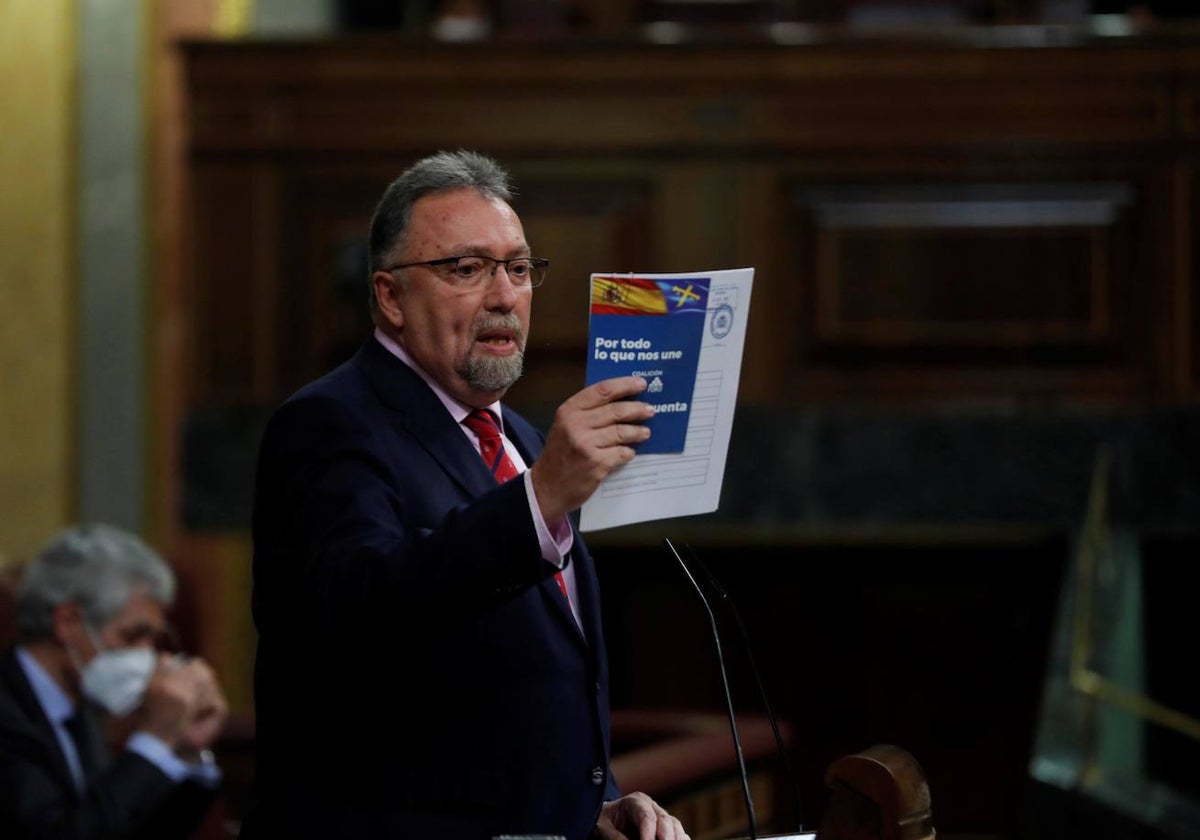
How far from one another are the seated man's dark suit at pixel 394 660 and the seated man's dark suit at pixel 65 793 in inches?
55.8

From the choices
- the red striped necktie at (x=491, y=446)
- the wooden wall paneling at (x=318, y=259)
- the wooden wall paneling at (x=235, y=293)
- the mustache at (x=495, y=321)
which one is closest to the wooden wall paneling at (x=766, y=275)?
the wooden wall paneling at (x=318, y=259)

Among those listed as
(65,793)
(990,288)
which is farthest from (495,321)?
(990,288)

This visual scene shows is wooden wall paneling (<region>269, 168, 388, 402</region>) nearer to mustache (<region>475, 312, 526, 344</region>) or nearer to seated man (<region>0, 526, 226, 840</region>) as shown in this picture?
seated man (<region>0, 526, 226, 840</region>)

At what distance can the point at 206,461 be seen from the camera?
5.90 meters

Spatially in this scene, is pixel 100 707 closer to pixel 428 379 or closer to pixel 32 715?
pixel 32 715

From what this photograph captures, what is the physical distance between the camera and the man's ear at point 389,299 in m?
2.16

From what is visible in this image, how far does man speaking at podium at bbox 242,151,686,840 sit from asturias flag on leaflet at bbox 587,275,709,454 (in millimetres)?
34

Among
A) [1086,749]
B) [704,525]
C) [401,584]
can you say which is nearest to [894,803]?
[401,584]

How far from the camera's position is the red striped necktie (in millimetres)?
2182

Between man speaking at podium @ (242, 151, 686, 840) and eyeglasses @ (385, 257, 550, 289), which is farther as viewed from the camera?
eyeglasses @ (385, 257, 550, 289)

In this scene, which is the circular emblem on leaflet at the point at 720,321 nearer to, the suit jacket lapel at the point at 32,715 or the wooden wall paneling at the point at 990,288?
the suit jacket lapel at the point at 32,715

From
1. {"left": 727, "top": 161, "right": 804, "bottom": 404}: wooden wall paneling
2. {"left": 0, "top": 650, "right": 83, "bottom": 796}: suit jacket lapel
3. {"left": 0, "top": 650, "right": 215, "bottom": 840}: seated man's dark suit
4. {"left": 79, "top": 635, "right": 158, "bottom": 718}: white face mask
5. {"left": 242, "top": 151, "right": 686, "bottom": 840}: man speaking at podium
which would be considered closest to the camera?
{"left": 242, "top": 151, "right": 686, "bottom": 840}: man speaking at podium

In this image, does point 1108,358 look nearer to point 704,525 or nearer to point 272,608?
point 704,525

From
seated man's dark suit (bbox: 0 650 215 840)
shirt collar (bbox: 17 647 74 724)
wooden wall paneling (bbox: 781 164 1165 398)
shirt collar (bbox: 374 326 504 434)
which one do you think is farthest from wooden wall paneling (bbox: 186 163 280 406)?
shirt collar (bbox: 374 326 504 434)
